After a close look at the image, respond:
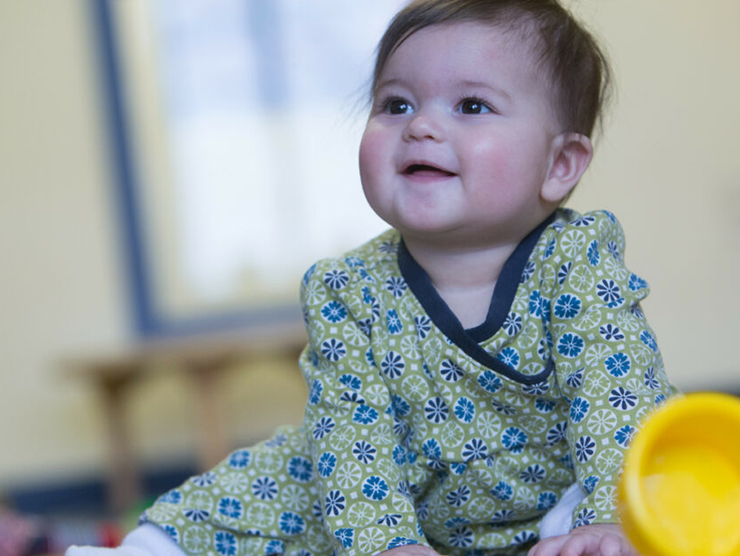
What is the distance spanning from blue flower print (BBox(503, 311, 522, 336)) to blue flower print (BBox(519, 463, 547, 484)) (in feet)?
0.38

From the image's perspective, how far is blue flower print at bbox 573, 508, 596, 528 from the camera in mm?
621

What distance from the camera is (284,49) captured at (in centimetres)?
315

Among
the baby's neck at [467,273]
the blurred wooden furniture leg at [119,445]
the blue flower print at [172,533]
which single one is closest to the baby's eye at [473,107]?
the baby's neck at [467,273]

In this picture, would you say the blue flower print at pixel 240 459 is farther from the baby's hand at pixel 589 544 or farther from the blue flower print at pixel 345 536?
the baby's hand at pixel 589 544

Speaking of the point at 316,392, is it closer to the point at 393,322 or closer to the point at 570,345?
the point at 393,322

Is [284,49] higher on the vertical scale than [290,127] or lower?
higher

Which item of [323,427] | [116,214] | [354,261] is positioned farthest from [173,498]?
[116,214]

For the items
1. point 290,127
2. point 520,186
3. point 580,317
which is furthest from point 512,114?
point 290,127

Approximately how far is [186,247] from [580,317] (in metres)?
2.58

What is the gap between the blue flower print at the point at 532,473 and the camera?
0.77 meters

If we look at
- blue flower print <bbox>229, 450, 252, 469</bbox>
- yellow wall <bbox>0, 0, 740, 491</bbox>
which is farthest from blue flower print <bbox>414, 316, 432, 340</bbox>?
yellow wall <bbox>0, 0, 740, 491</bbox>

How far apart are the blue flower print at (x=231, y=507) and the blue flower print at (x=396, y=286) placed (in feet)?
0.77

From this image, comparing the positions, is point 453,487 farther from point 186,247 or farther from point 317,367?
point 186,247

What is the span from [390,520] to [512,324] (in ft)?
0.63
